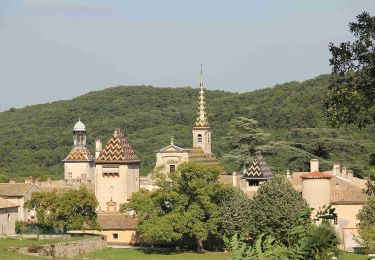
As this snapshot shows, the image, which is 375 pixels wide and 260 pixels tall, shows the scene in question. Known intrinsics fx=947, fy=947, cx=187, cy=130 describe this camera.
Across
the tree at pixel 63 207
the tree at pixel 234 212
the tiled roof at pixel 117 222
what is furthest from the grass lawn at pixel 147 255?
the tiled roof at pixel 117 222

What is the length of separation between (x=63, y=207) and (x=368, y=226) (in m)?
19.2

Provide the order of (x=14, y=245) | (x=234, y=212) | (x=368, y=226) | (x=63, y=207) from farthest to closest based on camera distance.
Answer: (x=63, y=207) → (x=234, y=212) → (x=14, y=245) → (x=368, y=226)

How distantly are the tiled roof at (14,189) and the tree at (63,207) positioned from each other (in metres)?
5.21

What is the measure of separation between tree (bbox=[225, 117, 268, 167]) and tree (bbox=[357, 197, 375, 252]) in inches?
1258

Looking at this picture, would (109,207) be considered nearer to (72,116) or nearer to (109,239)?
(109,239)

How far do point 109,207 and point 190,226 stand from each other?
1281 centimetres

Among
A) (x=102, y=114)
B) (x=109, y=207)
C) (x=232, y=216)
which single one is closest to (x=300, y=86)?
(x=102, y=114)

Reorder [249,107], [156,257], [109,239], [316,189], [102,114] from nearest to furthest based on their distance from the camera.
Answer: [156,257] < [316,189] < [109,239] < [249,107] < [102,114]

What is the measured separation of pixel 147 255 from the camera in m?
53.2

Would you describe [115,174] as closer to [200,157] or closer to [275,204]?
[200,157]

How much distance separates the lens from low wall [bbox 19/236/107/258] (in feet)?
149

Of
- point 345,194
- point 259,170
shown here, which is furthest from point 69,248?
point 259,170

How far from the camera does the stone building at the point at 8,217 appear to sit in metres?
55.8

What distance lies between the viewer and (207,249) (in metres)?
56.8
